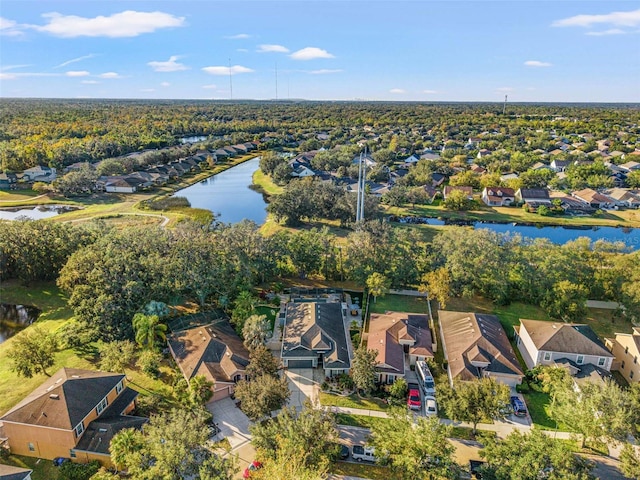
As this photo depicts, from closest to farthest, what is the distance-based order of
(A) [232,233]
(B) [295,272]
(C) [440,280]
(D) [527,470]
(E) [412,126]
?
1. (D) [527,470]
2. (C) [440,280]
3. (A) [232,233]
4. (B) [295,272]
5. (E) [412,126]

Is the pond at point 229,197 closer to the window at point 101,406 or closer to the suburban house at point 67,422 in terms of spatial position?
the window at point 101,406

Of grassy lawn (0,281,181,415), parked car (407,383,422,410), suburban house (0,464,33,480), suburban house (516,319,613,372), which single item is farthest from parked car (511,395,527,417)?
suburban house (0,464,33,480)

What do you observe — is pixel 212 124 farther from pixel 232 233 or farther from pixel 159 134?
pixel 232 233

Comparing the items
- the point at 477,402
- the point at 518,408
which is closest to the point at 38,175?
the point at 477,402

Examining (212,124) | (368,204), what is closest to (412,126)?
(212,124)

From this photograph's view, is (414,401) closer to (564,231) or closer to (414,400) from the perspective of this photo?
(414,400)
